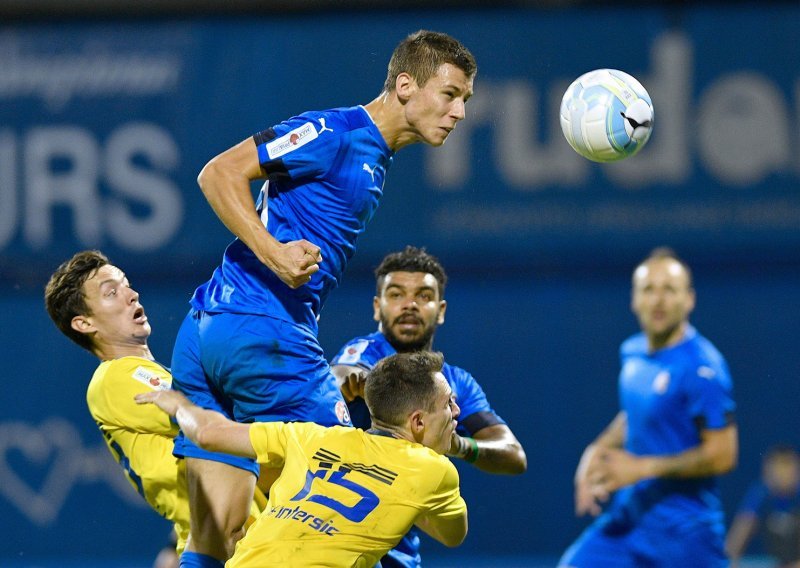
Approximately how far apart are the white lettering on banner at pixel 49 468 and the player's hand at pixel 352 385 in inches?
234

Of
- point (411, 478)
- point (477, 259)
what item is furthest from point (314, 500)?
point (477, 259)

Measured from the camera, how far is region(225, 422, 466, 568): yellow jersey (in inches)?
161

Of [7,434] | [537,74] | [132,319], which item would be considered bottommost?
[7,434]

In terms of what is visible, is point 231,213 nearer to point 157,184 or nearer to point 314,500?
point 314,500

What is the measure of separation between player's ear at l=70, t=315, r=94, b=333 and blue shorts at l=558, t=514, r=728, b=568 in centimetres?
348

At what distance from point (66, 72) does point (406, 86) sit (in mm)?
7395

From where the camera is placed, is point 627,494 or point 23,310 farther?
point 23,310

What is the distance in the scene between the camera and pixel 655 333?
26.7ft

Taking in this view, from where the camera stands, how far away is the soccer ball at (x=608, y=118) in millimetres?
5223

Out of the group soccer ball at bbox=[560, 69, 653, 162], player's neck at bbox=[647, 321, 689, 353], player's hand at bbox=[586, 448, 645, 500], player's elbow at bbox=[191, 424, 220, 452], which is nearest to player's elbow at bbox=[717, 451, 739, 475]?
player's hand at bbox=[586, 448, 645, 500]

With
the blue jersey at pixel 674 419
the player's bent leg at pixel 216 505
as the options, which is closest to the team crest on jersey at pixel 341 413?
the player's bent leg at pixel 216 505

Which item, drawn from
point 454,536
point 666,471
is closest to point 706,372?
point 666,471

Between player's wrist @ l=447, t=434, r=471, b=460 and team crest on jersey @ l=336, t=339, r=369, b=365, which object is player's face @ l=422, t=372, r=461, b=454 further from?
team crest on jersey @ l=336, t=339, r=369, b=365

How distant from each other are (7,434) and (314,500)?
7.51m
